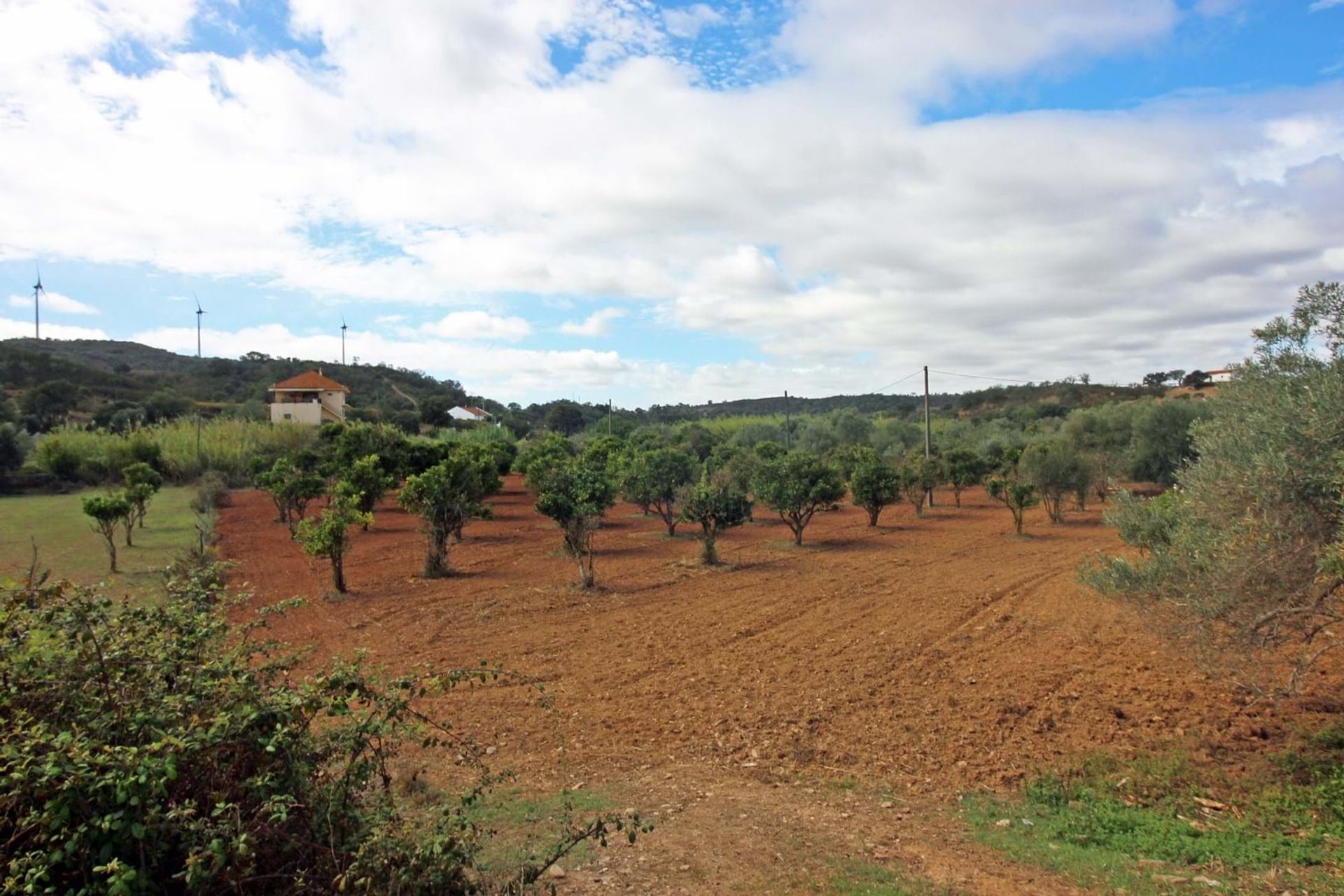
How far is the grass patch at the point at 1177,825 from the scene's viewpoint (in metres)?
4.77

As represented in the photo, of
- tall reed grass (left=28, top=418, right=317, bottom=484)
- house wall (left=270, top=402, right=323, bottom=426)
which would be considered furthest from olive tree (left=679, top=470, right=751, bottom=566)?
house wall (left=270, top=402, right=323, bottom=426)

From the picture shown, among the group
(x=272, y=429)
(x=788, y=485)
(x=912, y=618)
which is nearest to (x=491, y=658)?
(x=912, y=618)

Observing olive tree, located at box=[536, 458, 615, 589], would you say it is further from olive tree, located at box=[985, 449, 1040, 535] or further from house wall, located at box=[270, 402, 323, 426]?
house wall, located at box=[270, 402, 323, 426]

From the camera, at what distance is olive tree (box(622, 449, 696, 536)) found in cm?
2280

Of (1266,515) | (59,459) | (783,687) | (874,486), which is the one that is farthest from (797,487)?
(59,459)

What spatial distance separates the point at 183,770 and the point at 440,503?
45.0 feet

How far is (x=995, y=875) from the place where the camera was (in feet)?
15.3

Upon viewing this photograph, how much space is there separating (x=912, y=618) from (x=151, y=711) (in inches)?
425

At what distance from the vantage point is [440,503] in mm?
16234

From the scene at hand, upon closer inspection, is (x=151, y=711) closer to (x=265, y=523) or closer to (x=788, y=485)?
(x=788, y=485)

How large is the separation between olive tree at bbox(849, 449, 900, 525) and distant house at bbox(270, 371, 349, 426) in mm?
40931

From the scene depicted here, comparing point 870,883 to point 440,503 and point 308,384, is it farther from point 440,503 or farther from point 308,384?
point 308,384

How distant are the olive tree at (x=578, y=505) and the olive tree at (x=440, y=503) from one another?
2.21 metres

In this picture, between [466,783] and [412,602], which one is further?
[412,602]
